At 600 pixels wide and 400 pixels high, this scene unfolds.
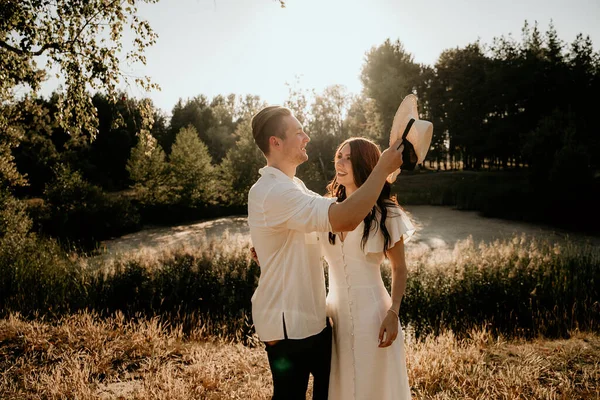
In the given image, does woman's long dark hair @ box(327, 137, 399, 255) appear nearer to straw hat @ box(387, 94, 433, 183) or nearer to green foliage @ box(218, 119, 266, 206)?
straw hat @ box(387, 94, 433, 183)

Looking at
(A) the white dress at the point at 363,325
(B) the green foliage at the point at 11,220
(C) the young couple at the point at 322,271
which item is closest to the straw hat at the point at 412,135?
(C) the young couple at the point at 322,271

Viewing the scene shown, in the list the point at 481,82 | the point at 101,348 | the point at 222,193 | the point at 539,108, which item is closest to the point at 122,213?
the point at 222,193

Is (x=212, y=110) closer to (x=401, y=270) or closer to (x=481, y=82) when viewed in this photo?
(x=481, y=82)

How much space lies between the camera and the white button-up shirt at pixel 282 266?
198cm

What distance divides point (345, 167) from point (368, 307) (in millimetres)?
960

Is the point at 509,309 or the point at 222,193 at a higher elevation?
the point at 222,193

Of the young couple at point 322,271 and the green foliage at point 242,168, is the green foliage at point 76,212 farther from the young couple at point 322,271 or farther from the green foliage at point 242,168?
the young couple at point 322,271

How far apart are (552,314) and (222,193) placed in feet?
62.5

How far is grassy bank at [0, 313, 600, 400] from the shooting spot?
3.41 meters

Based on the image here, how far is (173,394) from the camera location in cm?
334

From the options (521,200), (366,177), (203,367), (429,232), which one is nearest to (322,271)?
(366,177)

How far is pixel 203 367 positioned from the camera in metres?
3.98

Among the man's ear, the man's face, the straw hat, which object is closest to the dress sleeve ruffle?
the straw hat

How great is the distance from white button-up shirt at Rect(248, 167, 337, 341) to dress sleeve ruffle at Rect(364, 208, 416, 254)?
42 cm
